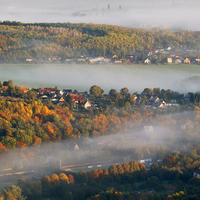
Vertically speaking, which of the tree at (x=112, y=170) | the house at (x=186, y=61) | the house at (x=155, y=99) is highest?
the house at (x=186, y=61)

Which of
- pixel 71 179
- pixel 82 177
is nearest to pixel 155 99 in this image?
pixel 82 177

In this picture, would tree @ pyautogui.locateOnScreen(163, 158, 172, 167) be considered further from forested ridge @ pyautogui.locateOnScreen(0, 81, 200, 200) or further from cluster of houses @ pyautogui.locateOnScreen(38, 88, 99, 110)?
cluster of houses @ pyautogui.locateOnScreen(38, 88, 99, 110)

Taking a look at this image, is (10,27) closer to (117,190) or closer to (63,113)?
(63,113)

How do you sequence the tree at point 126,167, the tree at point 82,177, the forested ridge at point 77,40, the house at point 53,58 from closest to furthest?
the tree at point 82,177 < the tree at point 126,167 < the house at point 53,58 < the forested ridge at point 77,40

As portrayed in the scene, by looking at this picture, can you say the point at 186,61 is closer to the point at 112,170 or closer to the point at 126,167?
the point at 126,167

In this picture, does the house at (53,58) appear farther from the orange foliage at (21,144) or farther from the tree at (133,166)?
the tree at (133,166)

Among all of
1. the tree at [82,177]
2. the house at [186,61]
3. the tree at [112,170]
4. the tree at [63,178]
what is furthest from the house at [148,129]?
the house at [186,61]

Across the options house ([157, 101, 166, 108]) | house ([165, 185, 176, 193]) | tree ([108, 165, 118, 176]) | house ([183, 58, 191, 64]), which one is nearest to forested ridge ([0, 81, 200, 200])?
tree ([108, 165, 118, 176])

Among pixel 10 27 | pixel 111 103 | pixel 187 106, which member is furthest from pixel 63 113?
pixel 10 27

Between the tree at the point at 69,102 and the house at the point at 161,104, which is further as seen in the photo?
the house at the point at 161,104
